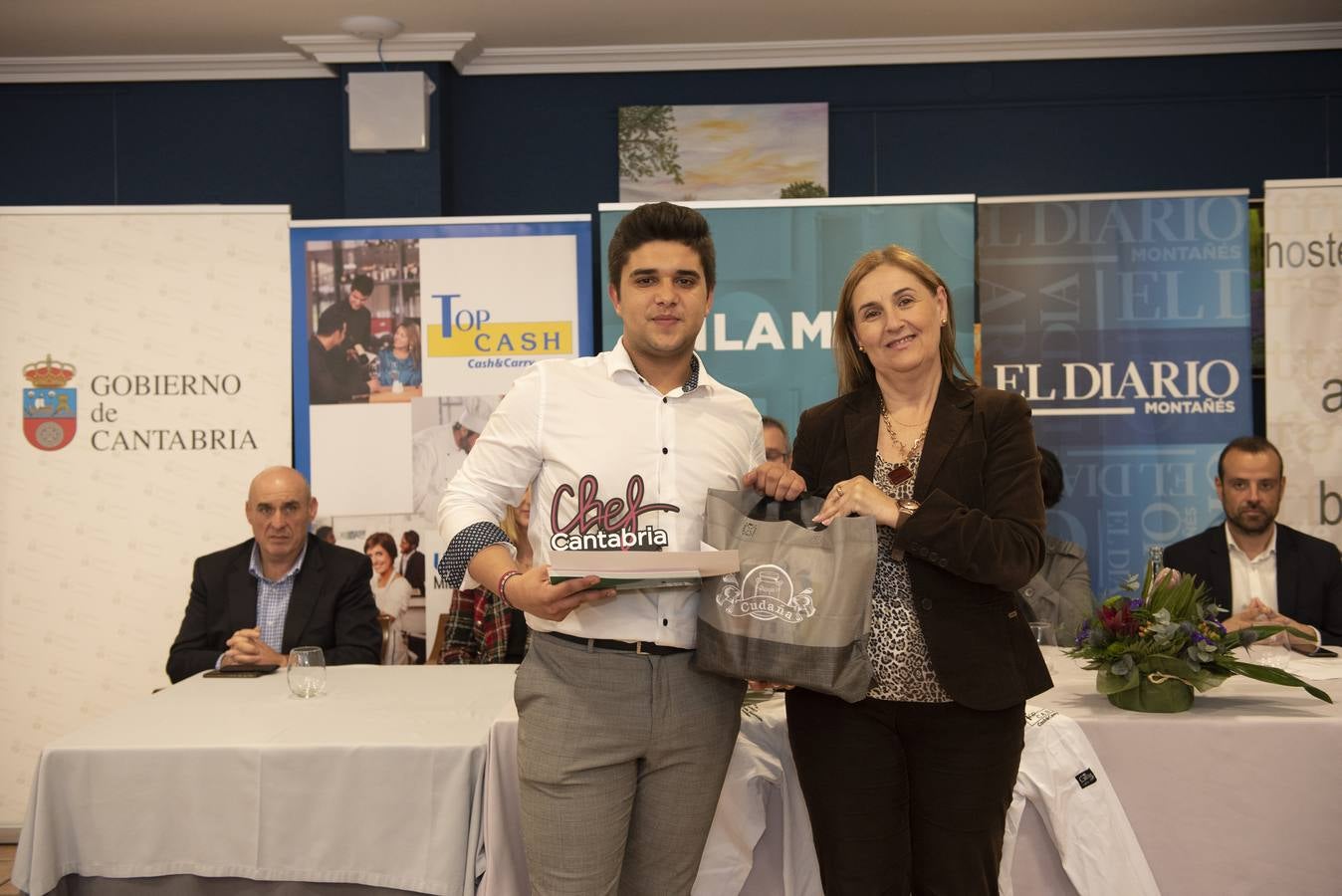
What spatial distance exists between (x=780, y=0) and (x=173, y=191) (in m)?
3.07

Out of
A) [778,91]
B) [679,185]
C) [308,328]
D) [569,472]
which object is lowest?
[569,472]

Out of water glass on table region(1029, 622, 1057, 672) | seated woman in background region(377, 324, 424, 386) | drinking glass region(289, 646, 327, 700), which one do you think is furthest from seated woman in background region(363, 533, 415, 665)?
water glass on table region(1029, 622, 1057, 672)

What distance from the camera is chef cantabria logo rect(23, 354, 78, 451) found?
475cm

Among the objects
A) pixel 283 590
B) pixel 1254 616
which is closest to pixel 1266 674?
pixel 1254 616

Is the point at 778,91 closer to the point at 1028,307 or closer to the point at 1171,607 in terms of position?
the point at 1028,307

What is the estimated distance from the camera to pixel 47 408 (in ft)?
15.6

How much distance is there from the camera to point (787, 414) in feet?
15.1

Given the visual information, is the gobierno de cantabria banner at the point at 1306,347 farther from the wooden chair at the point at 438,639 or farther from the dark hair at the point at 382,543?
the dark hair at the point at 382,543

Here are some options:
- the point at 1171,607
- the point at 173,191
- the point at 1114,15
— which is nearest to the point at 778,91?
the point at 1114,15

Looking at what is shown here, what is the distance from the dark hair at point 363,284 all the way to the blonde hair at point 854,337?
312 centimetres

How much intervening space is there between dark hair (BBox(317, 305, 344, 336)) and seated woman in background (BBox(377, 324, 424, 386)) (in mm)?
217

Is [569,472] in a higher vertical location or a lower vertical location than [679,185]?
lower

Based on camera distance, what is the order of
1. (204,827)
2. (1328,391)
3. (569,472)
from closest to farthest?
(569,472) → (204,827) → (1328,391)

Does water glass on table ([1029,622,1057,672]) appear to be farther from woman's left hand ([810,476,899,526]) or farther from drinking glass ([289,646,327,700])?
drinking glass ([289,646,327,700])
